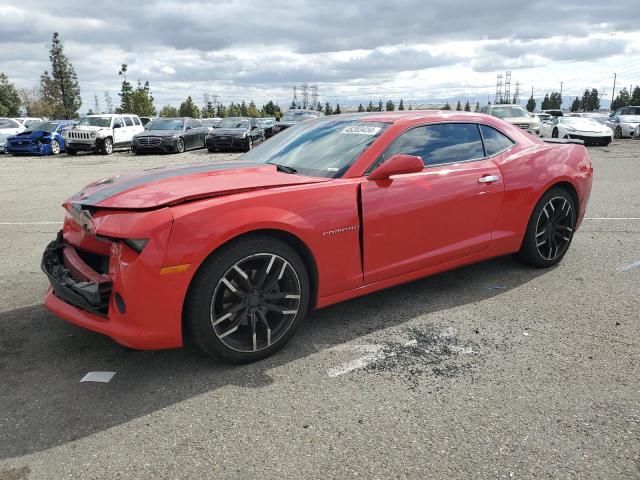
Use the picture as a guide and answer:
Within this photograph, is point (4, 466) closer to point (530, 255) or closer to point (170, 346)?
point (170, 346)

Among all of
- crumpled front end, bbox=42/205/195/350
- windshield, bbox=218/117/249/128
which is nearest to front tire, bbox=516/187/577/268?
crumpled front end, bbox=42/205/195/350

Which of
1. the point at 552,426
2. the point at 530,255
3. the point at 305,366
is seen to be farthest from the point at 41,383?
the point at 530,255

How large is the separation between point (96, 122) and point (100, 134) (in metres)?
1.27

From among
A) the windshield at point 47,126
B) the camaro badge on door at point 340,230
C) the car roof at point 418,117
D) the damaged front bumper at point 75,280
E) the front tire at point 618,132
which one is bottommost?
the front tire at point 618,132

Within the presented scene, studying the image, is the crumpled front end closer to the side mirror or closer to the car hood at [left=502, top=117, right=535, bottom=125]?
the side mirror

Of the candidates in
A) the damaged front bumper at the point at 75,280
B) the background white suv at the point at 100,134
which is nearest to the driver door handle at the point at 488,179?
the damaged front bumper at the point at 75,280

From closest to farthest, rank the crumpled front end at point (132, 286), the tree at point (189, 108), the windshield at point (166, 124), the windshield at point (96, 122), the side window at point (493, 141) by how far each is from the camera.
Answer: the crumpled front end at point (132, 286) → the side window at point (493, 141) → the windshield at point (96, 122) → the windshield at point (166, 124) → the tree at point (189, 108)

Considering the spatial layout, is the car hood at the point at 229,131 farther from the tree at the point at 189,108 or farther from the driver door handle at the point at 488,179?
the tree at the point at 189,108

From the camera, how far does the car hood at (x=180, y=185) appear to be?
2941 millimetres

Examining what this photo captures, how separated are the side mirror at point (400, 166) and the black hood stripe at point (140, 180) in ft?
3.01

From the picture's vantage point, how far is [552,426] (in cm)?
250

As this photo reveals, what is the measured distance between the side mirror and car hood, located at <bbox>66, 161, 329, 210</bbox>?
39 centimetres

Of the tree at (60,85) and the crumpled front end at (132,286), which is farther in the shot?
the tree at (60,85)

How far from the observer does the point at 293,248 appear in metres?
3.22
